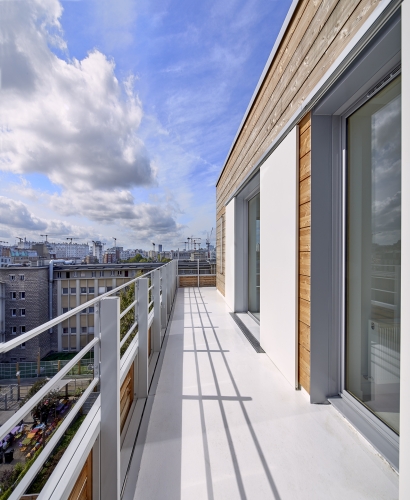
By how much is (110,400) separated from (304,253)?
133 cm

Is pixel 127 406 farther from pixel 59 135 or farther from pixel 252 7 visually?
pixel 59 135

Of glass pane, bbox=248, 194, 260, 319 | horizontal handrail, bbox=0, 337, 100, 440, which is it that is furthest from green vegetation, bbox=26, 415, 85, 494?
glass pane, bbox=248, 194, 260, 319

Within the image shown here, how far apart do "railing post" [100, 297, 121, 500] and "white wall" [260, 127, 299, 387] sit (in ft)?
4.01

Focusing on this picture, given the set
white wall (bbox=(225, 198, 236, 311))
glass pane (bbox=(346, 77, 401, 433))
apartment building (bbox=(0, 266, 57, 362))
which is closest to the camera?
glass pane (bbox=(346, 77, 401, 433))

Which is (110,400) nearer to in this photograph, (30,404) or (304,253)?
(30,404)

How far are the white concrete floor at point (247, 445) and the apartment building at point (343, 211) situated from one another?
0.13 m

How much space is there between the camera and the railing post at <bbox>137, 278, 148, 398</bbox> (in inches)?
66.9

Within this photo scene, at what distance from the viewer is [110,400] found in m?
0.98

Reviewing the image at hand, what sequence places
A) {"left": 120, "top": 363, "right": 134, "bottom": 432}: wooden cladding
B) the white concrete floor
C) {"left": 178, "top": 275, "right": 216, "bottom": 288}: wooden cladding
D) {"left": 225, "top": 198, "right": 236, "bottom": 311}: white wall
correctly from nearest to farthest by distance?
the white concrete floor → {"left": 120, "top": 363, "right": 134, "bottom": 432}: wooden cladding → {"left": 225, "top": 198, "right": 236, "bottom": 311}: white wall → {"left": 178, "top": 275, "right": 216, "bottom": 288}: wooden cladding

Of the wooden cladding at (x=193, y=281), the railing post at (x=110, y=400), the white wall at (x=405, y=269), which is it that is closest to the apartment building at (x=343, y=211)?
the white wall at (x=405, y=269)

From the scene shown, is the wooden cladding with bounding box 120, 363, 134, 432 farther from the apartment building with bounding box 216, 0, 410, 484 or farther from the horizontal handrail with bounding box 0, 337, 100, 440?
the apartment building with bounding box 216, 0, 410, 484

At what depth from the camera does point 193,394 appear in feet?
5.67

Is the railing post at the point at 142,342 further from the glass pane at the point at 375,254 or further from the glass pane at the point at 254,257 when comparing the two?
the glass pane at the point at 254,257

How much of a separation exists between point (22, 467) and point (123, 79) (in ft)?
35.2
